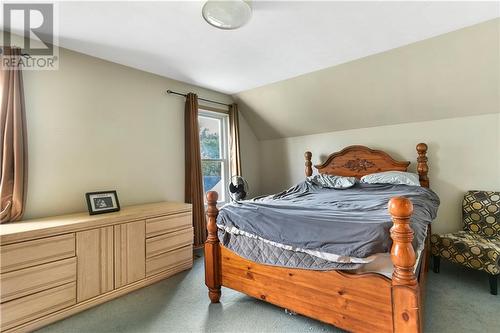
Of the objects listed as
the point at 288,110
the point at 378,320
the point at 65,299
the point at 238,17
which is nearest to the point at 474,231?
the point at 378,320

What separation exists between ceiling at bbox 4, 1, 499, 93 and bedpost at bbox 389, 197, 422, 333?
1.52 meters

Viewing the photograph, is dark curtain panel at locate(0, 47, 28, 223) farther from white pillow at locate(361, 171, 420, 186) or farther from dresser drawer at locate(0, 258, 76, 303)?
white pillow at locate(361, 171, 420, 186)

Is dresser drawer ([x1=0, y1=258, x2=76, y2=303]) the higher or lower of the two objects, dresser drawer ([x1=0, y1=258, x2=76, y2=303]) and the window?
the lower

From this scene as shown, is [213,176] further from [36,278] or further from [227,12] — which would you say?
[227,12]

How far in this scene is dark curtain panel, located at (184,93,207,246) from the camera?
3467mm

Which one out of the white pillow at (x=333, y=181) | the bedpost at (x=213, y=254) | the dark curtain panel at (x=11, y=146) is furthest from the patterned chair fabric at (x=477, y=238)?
the dark curtain panel at (x=11, y=146)

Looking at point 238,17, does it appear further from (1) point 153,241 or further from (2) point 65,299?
(2) point 65,299

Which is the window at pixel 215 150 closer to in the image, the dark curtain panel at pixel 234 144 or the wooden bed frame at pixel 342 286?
the dark curtain panel at pixel 234 144

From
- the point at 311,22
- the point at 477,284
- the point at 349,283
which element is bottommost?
the point at 477,284

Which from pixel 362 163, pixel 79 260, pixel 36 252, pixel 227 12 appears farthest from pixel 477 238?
pixel 36 252

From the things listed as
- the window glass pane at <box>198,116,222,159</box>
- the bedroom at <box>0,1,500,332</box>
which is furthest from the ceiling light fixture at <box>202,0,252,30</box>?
the window glass pane at <box>198,116,222,159</box>

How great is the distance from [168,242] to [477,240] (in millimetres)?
3073

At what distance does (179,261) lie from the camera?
9.34ft

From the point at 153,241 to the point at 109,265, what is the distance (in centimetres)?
44
